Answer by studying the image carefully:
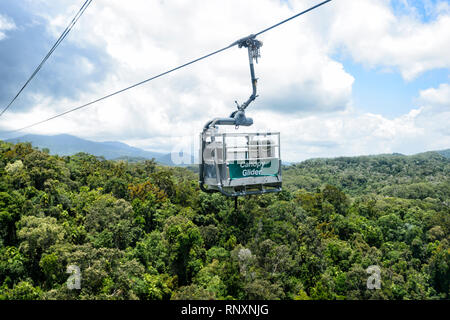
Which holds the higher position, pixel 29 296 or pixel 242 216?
pixel 242 216

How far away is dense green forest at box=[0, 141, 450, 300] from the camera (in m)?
20.2

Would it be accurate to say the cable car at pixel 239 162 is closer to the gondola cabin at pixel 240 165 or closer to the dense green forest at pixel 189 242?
the gondola cabin at pixel 240 165

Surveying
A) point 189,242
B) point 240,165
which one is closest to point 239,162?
point 240,165

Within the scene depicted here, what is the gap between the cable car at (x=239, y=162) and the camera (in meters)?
7.23

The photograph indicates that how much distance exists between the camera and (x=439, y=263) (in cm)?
2850

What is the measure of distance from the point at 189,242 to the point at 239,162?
1968cm

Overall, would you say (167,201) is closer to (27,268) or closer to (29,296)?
(27,268)

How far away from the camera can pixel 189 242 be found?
2562 centimetres

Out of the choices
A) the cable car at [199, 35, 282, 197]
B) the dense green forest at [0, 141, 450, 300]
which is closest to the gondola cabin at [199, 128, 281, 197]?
the cable car at [199, 35, 282, 197]

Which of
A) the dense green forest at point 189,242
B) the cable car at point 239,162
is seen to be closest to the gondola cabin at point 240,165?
the cable car at point 239,162

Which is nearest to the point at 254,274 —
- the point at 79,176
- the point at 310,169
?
the point at 79,176

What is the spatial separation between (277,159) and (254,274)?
15.2 metres

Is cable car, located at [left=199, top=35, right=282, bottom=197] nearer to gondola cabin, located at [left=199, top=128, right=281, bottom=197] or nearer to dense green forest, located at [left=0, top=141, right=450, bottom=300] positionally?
gondola cabin, located at [left=199, top=128, right=281, bottom=197]

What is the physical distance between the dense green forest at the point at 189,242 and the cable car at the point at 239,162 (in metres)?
12.4
